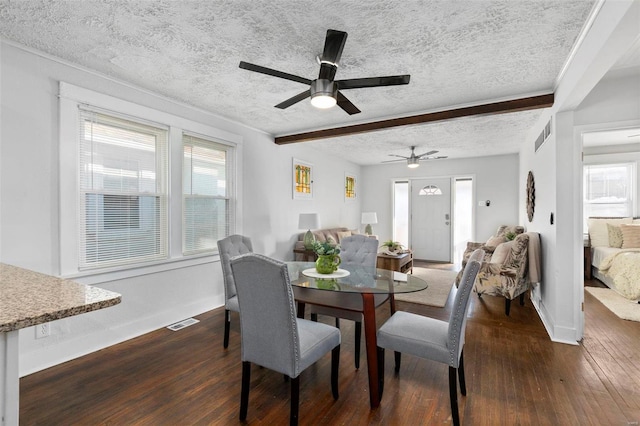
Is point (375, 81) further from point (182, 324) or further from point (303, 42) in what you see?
point (182, 324)

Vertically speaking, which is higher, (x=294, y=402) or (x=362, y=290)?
(x=362, y=290)

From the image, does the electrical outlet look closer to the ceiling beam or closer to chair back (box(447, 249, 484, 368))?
chair back (box(447, 249, 484, 368))

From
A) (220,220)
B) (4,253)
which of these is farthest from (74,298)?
(220,220)

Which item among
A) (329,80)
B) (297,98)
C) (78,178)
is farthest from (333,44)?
(78,178)

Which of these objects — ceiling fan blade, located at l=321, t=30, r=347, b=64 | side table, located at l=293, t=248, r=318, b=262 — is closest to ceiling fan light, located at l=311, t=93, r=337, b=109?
ceiling fan blade, located at l=321, t=30, r=347, b=64

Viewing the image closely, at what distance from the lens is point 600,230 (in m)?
5.27

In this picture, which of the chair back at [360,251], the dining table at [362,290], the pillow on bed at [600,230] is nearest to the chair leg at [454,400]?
the dining table at [362,290]

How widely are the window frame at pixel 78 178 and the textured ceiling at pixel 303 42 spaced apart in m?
0.25

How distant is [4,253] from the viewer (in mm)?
2260

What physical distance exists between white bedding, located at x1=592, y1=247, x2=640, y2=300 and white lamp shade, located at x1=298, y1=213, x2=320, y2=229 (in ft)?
14.0

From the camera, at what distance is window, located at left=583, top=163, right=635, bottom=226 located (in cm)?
547

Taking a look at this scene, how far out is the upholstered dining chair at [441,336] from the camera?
1.82 metres

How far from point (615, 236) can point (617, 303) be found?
1.63m

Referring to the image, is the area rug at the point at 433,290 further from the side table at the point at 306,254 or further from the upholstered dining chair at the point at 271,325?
the upholstered dining chair at the point at 271,325
